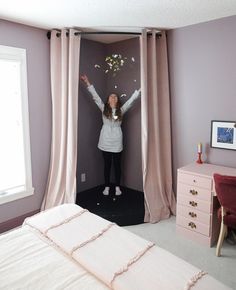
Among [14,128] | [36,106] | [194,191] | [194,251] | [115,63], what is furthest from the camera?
[115,63]

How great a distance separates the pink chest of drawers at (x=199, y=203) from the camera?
2.48 meters

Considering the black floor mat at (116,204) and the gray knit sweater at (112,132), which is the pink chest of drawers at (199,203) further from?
the gray knit sweater at (112,132)

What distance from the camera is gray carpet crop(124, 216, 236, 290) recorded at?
2148 mm

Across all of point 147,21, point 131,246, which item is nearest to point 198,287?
point 131,246

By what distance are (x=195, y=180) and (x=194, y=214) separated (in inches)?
14.7

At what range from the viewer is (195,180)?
2539mm

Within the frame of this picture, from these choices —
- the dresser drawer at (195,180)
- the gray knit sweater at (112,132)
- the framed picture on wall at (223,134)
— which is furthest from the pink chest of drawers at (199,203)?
the gray knit sweater at (112,132)

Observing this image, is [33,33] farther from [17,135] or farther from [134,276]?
[134,276]

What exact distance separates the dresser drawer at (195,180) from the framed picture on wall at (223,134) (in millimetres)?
515

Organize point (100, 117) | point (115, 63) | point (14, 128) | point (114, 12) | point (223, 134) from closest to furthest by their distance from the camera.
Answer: point (114, 12), point (223, 134), point (14, 128), point (115, 63), point (100, 117)

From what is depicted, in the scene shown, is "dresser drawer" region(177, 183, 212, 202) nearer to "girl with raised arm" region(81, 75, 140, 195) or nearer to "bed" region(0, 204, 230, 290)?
"girl with raised arm" region(81, 75, 140, 195)

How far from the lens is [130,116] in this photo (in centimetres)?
356

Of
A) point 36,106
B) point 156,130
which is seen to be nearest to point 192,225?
point 156,130

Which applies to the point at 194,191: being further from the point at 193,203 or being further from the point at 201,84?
the point at 201,84
